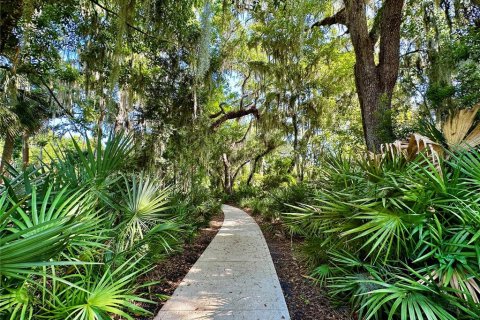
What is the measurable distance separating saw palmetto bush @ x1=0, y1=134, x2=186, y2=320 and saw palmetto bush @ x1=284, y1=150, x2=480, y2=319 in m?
1.93

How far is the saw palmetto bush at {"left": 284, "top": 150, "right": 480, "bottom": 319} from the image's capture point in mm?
1860

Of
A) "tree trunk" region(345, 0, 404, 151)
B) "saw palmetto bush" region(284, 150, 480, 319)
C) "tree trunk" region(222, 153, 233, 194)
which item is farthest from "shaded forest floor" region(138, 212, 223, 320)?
"tree trunk" region(222, 153, 233, 194)

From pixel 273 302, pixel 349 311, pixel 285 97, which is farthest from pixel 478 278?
pixel 285 97

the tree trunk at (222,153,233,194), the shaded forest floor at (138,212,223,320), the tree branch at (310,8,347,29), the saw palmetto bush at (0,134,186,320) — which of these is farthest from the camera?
the tree trunk at (222,153,233,194)

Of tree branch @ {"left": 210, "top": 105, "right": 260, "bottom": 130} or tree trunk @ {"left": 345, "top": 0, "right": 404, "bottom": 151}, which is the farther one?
tree branch @ {"left": 210, "top": 105, "right": 260, "bottom": 130}

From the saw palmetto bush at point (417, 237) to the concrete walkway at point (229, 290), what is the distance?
80cm

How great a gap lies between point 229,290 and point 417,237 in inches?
84.2

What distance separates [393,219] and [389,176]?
0.45 metres

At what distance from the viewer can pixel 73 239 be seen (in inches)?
70.1

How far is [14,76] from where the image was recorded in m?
5.62

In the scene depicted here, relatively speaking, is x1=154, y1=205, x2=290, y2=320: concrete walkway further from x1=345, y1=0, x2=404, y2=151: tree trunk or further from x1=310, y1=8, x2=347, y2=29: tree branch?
x1=310, y1=8, x2=347, y2=29: tree branch

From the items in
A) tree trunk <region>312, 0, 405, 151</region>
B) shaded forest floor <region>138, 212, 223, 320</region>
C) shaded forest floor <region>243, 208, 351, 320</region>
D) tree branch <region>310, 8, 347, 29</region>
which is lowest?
shaded forest floor <region>243, 208, 351, 320</region>

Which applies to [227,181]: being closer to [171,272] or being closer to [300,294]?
[171,272]

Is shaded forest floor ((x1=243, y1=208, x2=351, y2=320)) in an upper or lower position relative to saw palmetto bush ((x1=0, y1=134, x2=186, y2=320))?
lower
